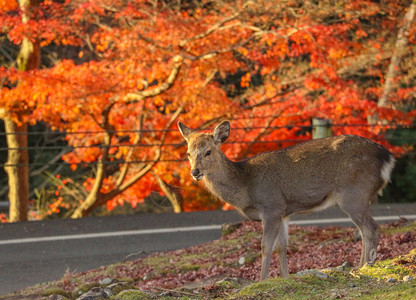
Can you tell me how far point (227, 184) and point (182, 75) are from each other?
10727 mm

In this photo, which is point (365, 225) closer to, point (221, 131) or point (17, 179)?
point (221, 131)

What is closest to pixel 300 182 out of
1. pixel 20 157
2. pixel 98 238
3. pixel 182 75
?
pixel 98 238

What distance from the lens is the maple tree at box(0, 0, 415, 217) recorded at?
1680 cm

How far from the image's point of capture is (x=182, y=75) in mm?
19000

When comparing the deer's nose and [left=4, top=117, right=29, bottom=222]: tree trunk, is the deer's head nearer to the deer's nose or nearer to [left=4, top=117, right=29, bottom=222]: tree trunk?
the deer's nose

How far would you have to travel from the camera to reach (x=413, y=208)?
52.1ft

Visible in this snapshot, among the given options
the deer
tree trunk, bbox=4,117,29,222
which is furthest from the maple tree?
the deer

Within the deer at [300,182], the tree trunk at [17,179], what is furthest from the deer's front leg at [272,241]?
the tree trunk at [17,179]

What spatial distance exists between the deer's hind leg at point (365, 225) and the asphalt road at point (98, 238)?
4567 millimetres

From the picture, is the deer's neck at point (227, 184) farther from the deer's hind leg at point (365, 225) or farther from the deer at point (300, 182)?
the deer's hind leg at point (365, 225)

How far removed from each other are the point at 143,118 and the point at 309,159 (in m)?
11.8

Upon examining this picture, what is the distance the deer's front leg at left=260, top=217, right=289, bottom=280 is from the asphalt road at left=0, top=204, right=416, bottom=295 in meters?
3.96

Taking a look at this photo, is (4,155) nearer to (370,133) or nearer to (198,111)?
(198,111)

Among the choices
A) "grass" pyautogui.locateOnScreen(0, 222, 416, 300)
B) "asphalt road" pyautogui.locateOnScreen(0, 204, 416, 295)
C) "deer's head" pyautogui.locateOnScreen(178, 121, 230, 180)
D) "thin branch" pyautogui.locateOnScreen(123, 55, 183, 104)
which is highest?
"thin branch" pyautogui.locateOnScreen(123, 55, 183, 104)
